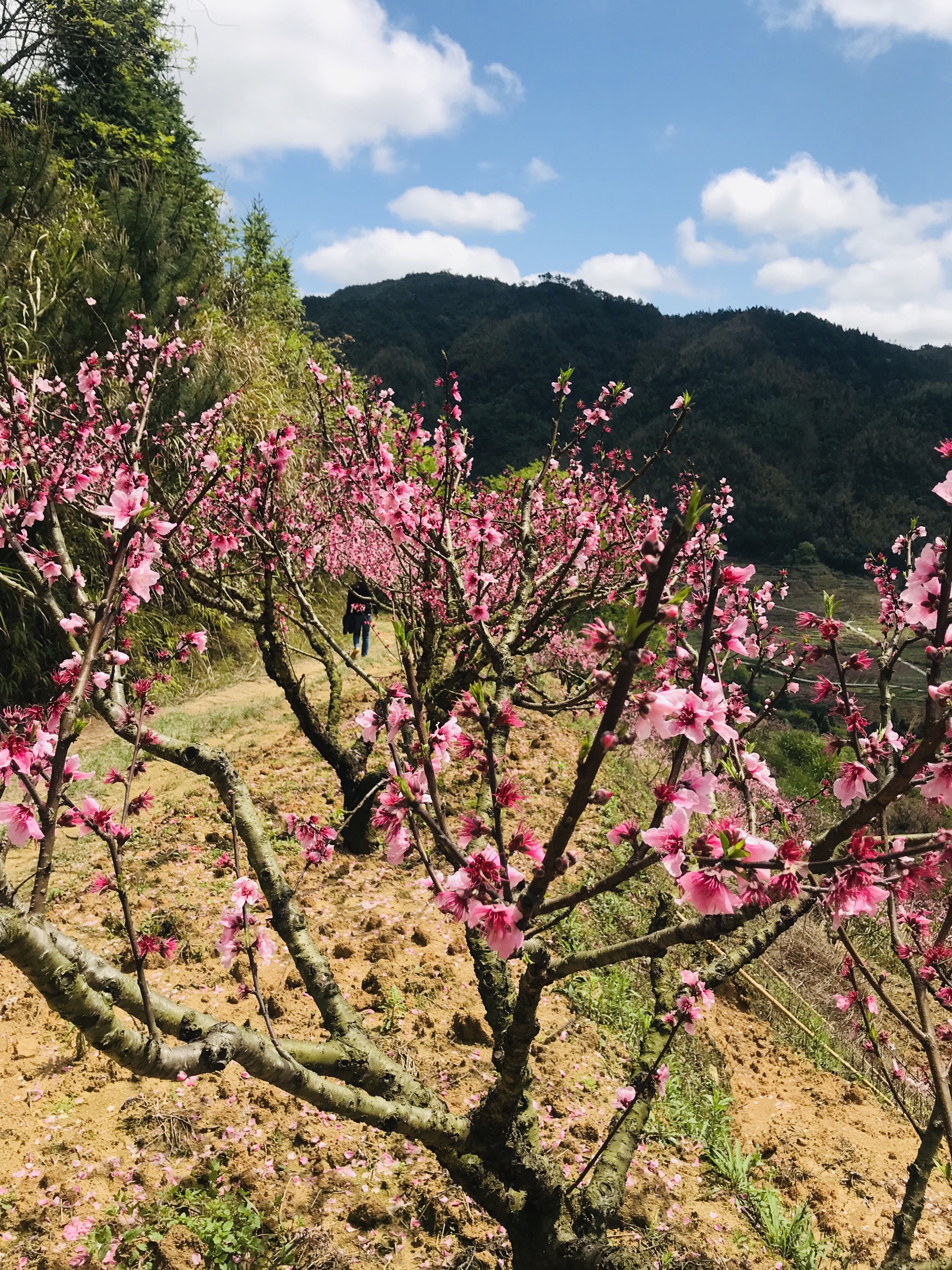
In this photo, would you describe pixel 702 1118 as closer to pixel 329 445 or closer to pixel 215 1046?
pixel 215 1046

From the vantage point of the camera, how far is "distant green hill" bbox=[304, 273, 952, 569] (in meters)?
43.4

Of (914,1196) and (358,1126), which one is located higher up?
(914,1196)

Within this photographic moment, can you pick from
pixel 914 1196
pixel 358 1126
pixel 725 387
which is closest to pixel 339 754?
pixel 358 1126

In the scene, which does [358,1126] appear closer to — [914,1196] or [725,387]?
[914,1196]

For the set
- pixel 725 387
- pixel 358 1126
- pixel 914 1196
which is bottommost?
pixel 358 1126

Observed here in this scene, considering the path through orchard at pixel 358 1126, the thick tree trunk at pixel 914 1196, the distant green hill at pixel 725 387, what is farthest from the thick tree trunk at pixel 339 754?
the distant green hill at pixel 725 387

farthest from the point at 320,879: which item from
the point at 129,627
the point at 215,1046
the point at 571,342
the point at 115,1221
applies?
the point at 571,342

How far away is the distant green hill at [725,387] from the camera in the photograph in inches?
1709

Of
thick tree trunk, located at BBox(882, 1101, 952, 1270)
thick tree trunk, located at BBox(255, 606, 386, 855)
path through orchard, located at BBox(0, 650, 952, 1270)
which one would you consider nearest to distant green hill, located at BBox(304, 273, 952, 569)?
thick tree trunk, located at BBox(255, 606, 386, 855)

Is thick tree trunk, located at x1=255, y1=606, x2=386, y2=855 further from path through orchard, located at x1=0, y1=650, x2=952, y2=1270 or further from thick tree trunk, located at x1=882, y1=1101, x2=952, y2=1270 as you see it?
thick tree trunk, located at x1=882, y1=1101, x2=952, y2=1270

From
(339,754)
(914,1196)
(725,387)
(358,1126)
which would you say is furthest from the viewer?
(725,387)

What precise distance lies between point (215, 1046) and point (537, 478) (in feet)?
11.3

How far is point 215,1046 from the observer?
4.89ft

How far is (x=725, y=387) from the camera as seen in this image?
55.0 metres
